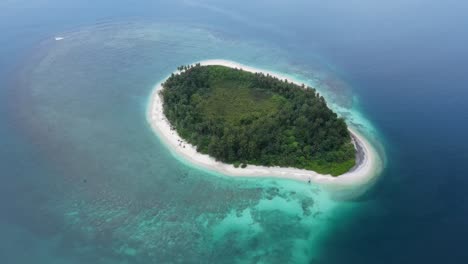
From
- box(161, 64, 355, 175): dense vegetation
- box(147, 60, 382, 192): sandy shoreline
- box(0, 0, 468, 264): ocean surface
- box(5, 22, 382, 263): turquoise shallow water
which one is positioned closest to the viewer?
box(5, 22, 382, 263): turquoise shallow water

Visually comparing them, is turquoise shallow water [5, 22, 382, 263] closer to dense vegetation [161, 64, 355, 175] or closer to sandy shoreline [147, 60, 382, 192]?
sandy shoreline [147, 60, 382, 192]

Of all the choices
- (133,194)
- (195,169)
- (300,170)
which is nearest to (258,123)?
(300,170)

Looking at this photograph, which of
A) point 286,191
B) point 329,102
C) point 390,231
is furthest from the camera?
point 329,102

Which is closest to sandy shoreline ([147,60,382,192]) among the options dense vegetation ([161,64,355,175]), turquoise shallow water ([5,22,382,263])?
dense vegetation ([161,64,355,175])

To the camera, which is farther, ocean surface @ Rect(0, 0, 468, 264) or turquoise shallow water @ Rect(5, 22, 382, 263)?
ocean surface @ Rect(0, 0, 468, 264)

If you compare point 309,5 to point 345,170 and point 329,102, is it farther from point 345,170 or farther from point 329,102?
point 345,170

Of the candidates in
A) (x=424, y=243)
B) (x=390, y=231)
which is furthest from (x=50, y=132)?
(x=424, y=243)

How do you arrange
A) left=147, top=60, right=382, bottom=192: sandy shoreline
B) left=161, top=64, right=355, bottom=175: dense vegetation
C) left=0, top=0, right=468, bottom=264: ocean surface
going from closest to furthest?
left=0, top=0, right=468, bottom=264: ocean surface < left=147, top=60, right=382, bottom=192: sandy shoreline < left=161, top=64, right=355, bottom=175: dense vegetation
